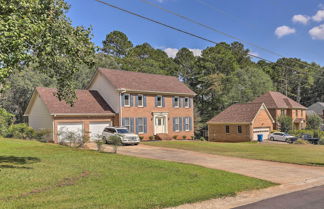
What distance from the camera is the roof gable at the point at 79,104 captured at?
28997mm

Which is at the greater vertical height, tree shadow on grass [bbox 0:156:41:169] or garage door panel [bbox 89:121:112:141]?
garage door panel [bbox 89:121:112:141]

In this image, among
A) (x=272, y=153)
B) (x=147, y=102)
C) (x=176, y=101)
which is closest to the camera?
(x=272, y=153)

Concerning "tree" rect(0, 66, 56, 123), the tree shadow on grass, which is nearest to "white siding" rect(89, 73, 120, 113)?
"tree" rect(0, 66, 56, 123)

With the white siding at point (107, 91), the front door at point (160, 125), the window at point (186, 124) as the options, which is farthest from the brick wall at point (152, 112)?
A: the white siding at point (107, 91)

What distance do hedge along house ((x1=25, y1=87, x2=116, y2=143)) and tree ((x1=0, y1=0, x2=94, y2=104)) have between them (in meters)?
13.3

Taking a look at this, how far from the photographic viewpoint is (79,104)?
31141 millimetres

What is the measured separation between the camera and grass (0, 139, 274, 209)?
28.1ft

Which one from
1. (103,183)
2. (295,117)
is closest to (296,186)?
(103,183)

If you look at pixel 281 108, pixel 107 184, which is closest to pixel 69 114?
pixel 107 184

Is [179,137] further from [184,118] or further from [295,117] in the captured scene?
[295,117]

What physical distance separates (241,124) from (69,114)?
2488 centimetres

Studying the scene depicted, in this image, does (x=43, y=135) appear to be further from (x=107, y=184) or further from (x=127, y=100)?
→ (x=107, y=184)

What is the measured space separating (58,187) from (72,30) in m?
7.55

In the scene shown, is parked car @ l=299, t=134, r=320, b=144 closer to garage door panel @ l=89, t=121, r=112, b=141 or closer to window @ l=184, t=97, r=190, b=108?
window @ l=184, t=97, r=190, b=108
